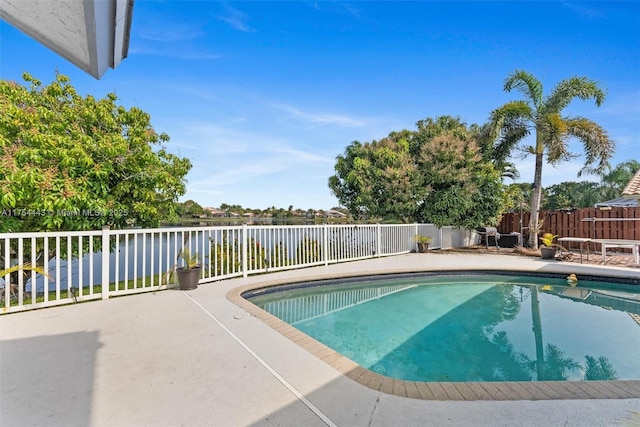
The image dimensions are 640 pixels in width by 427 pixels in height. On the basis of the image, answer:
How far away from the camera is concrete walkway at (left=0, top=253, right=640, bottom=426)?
182 cm

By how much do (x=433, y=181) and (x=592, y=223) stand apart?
5990 mm

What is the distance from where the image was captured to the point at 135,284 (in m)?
5.00

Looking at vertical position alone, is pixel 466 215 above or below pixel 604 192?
below

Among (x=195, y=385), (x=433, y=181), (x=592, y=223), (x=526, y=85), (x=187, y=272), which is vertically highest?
(x=526, y=85)

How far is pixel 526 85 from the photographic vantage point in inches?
437

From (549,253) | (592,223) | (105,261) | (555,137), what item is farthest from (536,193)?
(105,261)

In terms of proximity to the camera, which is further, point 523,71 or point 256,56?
point 523,71

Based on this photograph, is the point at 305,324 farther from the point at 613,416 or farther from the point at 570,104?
the point at 570,104

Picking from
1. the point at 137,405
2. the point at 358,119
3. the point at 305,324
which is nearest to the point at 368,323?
the point at 305,324

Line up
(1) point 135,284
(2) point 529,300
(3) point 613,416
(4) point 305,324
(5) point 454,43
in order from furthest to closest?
(5) point 454,43 < (2) point 529,300 < (1) point 135,284 < (4) point 305,324 < (3) point 613,416

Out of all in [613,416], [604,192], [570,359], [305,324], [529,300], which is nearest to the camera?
[613,416]

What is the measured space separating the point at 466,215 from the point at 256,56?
938 cm

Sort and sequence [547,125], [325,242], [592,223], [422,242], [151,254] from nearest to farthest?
[151,254]
[325,242]
[547,125]
[422,242]
[592,223]

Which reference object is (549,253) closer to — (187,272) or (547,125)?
(547,125)
